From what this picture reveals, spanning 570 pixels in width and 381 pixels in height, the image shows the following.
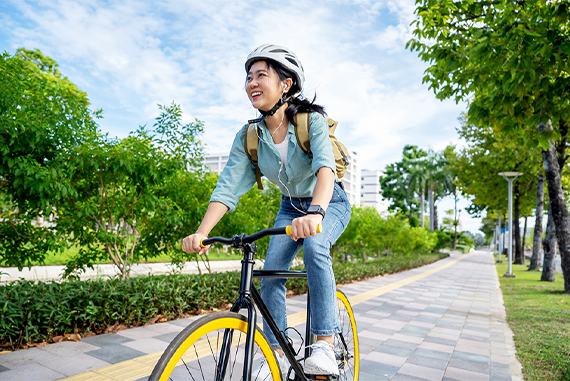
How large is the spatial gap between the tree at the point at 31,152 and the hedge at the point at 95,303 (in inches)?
19.9

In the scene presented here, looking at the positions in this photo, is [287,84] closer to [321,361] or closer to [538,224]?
[321,361]

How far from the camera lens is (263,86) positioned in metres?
1.98

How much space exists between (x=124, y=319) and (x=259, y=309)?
3.24 metres

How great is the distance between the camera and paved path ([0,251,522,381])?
3.10 m

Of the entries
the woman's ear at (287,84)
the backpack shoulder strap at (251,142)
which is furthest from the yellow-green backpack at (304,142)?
the woman's ear at (287,84)

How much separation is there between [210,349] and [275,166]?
99cm

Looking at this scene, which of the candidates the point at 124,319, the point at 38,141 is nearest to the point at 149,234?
the point at 124,319

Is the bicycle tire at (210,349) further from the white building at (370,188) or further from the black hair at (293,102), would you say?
the white building at (370,188)

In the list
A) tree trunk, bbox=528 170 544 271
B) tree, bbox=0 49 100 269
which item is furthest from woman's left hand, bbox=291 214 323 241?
tree trunk, bbox=528 170 544 271

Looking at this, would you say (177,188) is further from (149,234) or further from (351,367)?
(351,367)

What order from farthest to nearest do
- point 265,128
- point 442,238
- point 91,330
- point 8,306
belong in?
point 442,238 < point 91,330 < point 8,306 < point 265,128

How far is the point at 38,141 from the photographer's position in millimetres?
4137

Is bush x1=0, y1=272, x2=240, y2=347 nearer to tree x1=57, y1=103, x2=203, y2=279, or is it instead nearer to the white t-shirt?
tree x1=57, y1=103, x2=203, y2=279

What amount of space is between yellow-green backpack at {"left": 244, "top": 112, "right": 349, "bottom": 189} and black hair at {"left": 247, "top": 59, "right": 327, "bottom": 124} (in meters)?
0.03
